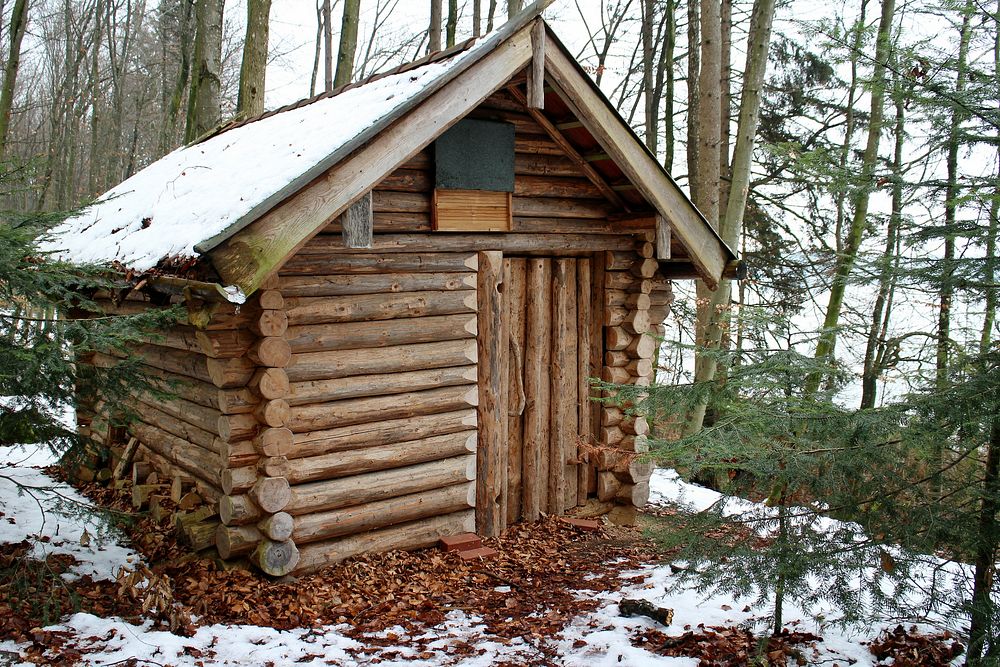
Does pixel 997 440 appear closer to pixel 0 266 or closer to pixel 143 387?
pixel 143 387

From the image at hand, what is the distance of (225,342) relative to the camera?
619cm

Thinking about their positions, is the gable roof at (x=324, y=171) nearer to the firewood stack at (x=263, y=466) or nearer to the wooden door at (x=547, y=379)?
the firewood stack at (x=263, y=466)

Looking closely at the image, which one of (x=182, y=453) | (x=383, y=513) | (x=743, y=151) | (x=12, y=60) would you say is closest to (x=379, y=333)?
(x=383, y=513)

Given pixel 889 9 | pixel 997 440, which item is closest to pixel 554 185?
pixel 997 440

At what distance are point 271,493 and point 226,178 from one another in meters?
3.00

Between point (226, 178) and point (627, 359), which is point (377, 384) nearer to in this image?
point (226, 178)

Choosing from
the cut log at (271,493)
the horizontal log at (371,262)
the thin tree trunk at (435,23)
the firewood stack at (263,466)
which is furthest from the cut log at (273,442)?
the thin tree trunk at (435,23)

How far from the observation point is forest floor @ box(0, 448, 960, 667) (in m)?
5.01

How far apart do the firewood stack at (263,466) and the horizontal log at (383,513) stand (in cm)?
21

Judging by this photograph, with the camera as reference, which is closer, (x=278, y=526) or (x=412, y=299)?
(x=278, y=526)

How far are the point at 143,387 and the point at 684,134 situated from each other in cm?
1426

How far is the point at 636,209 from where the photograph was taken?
8.20 metres

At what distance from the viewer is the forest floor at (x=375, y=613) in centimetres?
501

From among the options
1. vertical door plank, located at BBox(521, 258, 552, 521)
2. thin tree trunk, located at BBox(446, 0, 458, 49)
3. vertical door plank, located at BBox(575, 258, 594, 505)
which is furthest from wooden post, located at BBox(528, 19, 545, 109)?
thin tree trunk, located at BBox(446, 0, 458, 49)
